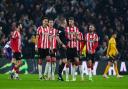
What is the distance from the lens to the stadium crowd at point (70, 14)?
110 ft

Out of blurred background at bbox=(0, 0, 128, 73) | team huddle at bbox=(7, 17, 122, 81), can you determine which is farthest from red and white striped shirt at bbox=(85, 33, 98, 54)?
blurred background at bbox=(0, 0, 128, 73)

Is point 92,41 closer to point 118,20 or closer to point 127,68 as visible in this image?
point 127,68

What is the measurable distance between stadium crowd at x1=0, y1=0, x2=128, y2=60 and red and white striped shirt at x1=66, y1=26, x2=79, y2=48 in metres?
8.34

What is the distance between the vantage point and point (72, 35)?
24.5 m

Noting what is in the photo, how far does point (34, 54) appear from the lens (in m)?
33.0

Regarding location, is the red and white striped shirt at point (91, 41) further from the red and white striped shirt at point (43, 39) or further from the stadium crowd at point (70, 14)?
the stadium crowd at point (70, 14)

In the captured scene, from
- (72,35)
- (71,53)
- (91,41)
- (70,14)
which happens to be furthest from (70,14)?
(71,53)

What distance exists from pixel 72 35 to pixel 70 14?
1071 centimetres

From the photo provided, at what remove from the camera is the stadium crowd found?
3347 cm

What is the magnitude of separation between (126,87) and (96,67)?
39.6 ft

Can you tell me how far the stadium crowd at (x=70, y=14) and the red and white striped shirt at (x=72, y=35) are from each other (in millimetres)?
8340

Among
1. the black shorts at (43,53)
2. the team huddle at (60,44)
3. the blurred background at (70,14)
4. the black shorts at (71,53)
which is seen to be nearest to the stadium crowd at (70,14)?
the blurred background at (70,14)

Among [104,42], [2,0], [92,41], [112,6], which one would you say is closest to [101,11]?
[112,6]

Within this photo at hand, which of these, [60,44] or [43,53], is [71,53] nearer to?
[60,44]
